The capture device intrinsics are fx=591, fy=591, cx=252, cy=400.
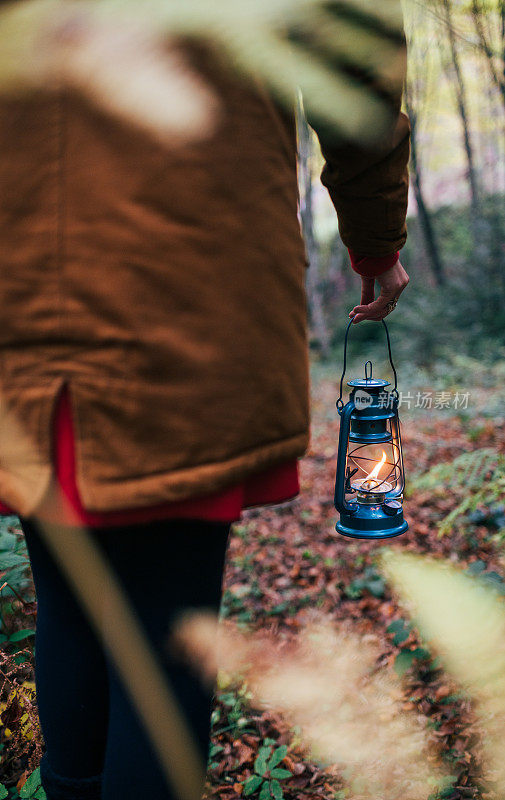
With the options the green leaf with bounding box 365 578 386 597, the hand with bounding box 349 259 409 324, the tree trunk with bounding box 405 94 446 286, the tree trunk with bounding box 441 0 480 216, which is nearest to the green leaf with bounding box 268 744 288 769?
the green leaf with bounding box 365 578 386 597

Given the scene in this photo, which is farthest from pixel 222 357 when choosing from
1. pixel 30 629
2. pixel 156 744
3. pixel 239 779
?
pixel 239 779

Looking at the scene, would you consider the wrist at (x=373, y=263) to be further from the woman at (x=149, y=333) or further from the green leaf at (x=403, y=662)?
the green leaf at (x=403, y=662)

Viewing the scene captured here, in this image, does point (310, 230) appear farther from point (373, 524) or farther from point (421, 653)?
point (373, 524)

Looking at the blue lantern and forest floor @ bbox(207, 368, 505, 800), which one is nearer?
the blue lantern

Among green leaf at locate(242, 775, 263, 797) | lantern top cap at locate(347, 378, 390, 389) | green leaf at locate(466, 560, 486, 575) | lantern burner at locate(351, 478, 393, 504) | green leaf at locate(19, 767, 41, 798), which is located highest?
lantern top cap at locate(347, 378, 390, 389)

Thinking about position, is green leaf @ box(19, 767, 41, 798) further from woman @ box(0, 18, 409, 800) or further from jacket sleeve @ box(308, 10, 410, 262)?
jacket sleeve @ box(308, 10, 410, 262)

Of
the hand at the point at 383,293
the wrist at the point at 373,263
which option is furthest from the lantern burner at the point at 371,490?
the wrist at the point at 373,263

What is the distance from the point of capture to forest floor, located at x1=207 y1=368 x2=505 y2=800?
6.39ft

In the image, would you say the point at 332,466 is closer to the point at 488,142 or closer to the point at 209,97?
Answer: the point at 209,97

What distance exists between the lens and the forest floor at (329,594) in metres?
1.95

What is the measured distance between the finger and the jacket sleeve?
0.45 ft

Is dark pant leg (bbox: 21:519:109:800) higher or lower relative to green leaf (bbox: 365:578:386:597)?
higher

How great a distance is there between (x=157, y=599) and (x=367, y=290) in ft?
2.93

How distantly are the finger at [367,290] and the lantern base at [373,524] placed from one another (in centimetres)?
57
